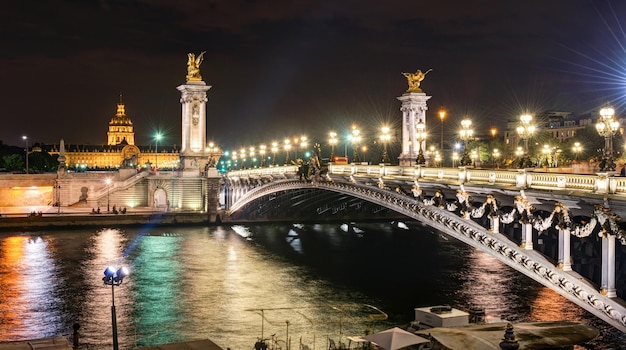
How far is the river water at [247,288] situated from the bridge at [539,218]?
5176mm

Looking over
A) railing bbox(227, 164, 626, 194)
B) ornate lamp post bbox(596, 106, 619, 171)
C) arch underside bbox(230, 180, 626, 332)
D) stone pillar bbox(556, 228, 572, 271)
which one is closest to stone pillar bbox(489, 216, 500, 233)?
arch underside bbox(230, 180, 626, 332)

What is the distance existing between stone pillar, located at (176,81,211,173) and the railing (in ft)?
153

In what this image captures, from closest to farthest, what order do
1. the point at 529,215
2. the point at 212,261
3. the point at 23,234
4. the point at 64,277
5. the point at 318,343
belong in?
1. the point at 529,215
2. the point at 318,343
3. the point at 64,277
4. the point at 212,261
5. the point at 23,234

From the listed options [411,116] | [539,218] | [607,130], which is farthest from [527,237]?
[411,116]

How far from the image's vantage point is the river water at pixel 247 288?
32.6m

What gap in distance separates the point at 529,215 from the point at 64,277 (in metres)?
29.9

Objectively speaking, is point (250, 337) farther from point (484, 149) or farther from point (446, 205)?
point (484, 149)

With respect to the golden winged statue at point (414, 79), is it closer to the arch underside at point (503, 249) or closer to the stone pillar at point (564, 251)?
the arch underside at point (503, 249)

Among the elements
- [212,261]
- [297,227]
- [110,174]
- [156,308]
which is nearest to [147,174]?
[110,174]

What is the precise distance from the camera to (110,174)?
94.6m

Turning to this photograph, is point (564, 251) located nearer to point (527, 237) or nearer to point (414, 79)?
point (527, 237)

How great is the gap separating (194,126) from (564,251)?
71874 millimetres

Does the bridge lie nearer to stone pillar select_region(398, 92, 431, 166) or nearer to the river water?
the river water

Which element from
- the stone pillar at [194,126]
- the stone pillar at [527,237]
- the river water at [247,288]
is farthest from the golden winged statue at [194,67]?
the stone pillar at [527,237]
